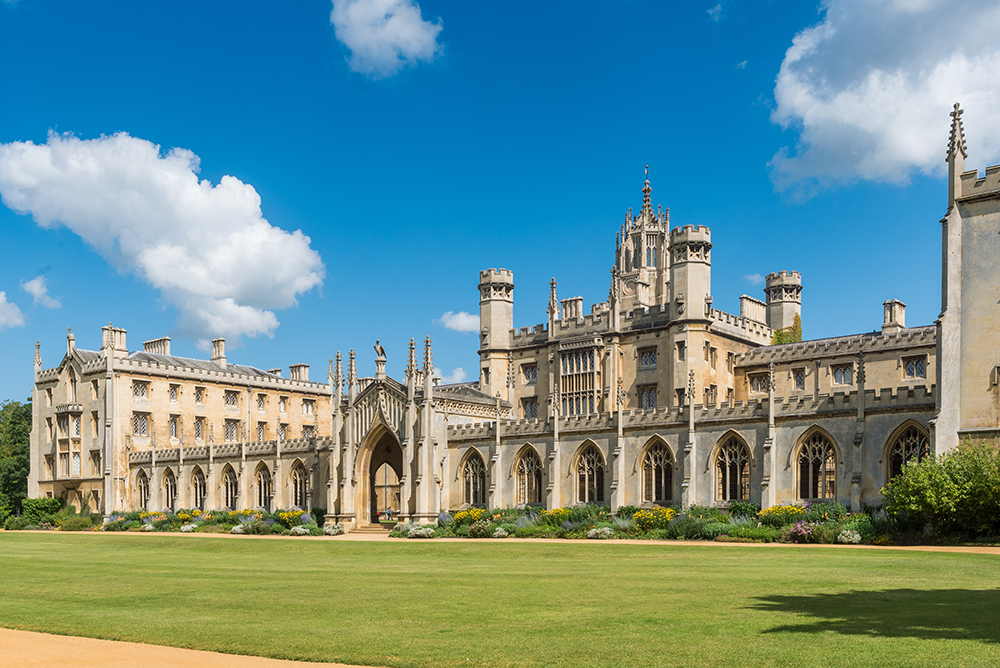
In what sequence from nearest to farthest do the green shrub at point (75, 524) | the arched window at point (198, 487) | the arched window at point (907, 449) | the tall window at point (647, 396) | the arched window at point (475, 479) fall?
the arched window at point (907, 449) → the arched window at point (475, 479) → the tall window at point (647, 396) → the green shrub at point (75, 524) → the arched window at point (198, 487)

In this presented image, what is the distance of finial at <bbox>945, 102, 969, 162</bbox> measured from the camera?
3384cm

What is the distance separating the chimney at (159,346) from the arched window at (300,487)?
1935 cm

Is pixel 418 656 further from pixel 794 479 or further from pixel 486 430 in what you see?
pixel 486 430

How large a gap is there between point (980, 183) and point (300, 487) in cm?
3901

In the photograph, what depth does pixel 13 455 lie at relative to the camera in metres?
79.1

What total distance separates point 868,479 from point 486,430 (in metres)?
19.2

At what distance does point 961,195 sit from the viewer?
1316 inches

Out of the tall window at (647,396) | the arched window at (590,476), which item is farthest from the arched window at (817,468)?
the tall window at (647,396)

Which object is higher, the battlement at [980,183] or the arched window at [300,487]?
the battlement at [980,183]

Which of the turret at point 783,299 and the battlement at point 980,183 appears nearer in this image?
the battlement at point 980,183

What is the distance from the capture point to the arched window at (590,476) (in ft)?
145

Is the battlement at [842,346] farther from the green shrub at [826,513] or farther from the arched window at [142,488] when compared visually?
the arched window at [142,488]

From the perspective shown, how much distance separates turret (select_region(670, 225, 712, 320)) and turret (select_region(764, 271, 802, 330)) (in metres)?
10.2

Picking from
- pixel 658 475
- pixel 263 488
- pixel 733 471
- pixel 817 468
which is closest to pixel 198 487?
pixel 263 488
